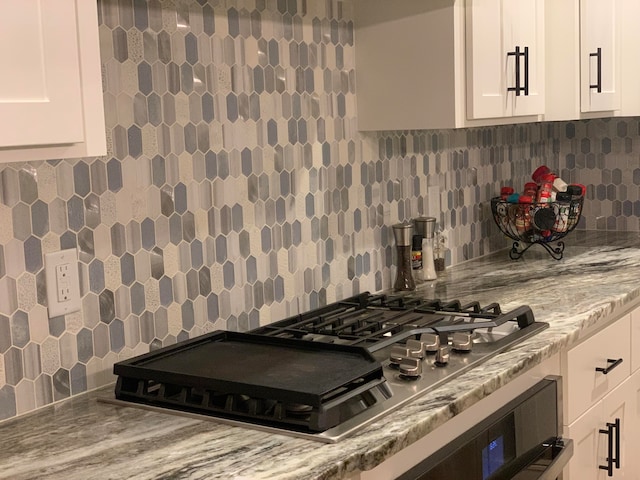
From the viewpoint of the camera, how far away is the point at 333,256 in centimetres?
256

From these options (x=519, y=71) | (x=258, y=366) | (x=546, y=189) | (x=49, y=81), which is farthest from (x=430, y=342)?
(x=546, y=189)

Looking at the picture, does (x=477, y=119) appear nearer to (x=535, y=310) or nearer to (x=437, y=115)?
(x=437, y=115)

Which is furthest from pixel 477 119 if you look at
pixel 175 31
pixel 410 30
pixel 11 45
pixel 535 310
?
pixel 11 45

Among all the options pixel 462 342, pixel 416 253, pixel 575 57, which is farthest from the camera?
pixel 575 57

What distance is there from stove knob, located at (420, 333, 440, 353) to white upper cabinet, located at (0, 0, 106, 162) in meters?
0.89

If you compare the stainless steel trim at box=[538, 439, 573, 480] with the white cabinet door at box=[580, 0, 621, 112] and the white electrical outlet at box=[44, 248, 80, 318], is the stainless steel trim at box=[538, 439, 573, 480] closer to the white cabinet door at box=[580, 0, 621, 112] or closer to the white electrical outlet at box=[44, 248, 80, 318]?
the white electrical outlet at box=[44, 248, 80, 318]

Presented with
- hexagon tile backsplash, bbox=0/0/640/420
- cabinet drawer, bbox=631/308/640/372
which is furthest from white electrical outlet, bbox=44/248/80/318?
cabinet drawer, bbox=631/308/640/372

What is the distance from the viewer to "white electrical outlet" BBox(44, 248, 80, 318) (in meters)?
1.75

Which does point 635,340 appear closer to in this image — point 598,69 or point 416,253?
point 416,253

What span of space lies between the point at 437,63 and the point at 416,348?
0.92 meters

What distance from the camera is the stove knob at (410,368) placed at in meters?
1.78

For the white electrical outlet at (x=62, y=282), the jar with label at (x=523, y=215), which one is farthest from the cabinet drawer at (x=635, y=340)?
the white electrical outlet at (x=62, y=282)

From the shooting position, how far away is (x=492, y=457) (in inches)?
73.3

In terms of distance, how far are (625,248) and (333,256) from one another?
138cm
